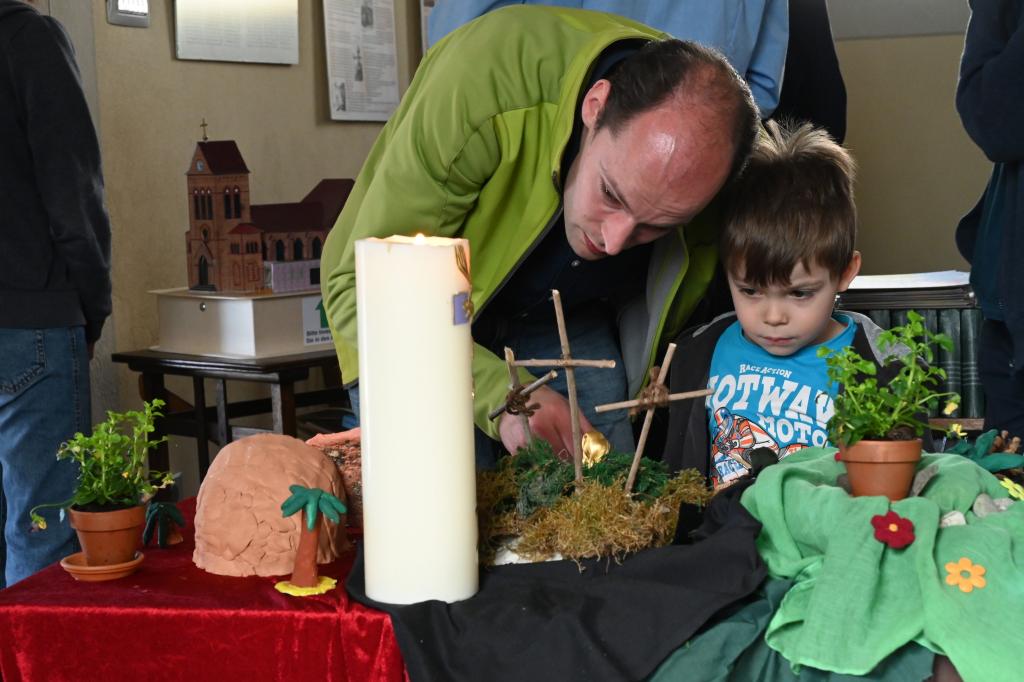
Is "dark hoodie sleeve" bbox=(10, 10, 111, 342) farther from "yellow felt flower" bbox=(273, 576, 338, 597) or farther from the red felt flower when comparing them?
the red felt flower

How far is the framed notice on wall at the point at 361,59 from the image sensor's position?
4160mm

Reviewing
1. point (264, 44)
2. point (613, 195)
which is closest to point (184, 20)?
point (264, 44)

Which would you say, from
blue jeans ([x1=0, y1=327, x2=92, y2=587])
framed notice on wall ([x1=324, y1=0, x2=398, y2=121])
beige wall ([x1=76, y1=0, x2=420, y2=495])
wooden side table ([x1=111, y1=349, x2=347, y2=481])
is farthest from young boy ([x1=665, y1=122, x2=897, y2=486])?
framed notice on wall ([x1=324, y1=0, x2=398, y2=121])

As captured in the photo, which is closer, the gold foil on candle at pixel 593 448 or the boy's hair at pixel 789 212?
the gold foil on candle at pixel 593 448

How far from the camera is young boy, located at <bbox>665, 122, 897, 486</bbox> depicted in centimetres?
157

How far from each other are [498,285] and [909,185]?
310 centimetres

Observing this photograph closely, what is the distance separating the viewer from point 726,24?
2.11 m

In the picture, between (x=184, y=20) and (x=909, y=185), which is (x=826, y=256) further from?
(x=909, y=185)

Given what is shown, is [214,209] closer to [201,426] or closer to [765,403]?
[201,426]

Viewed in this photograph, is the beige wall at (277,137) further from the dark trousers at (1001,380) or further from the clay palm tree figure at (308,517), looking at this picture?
the clay palm tree figure at (308,517)

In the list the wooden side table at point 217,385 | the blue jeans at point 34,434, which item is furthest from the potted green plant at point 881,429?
the wooden side table at point 217,385

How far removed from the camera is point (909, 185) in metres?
4.27

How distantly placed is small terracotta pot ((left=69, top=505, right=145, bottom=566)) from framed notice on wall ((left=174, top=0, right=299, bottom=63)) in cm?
284

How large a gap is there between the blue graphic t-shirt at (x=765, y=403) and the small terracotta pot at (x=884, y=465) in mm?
536
